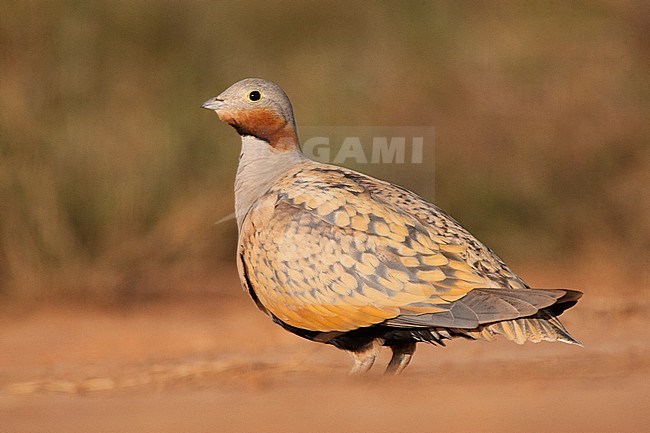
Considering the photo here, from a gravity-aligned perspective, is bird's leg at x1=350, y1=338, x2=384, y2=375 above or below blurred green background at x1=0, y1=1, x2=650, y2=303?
below

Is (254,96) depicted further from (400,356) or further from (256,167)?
(400,356)

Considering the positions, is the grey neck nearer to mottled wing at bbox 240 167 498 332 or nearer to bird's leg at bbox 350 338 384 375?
mottled wing at bbox 240 167 498 332

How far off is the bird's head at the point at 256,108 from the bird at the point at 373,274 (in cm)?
23

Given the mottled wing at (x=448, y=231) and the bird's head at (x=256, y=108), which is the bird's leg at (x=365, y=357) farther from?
the bird's head at (x=256, y=108)

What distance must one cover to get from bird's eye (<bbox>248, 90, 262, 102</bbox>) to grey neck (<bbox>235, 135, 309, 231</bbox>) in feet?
0.58

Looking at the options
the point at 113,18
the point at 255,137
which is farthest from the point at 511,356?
the point at 113,18

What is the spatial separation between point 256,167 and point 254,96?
0.29 metres

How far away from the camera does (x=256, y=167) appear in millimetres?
4184

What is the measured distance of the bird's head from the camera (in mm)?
4105

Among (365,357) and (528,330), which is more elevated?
(528,330)

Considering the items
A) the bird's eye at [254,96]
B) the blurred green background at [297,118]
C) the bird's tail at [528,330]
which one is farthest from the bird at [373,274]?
the blurred green background at [297,118]

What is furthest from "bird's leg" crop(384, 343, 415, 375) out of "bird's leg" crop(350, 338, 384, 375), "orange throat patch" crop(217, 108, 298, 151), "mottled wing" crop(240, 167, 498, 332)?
"orange throat patch" crop(217, 108, 298, 151)

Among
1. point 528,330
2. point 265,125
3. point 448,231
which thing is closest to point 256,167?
point 265,125

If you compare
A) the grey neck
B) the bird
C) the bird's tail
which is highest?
the grey neck
